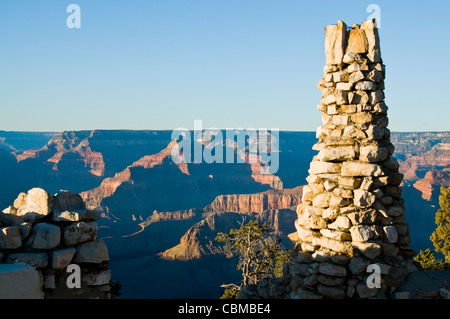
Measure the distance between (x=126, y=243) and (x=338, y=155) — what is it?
99820 millimetres

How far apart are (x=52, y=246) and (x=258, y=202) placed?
124298mm

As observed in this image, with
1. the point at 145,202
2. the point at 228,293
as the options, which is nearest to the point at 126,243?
the point at 145,202

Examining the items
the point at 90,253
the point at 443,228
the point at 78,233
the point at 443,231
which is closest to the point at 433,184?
the point at 443,228

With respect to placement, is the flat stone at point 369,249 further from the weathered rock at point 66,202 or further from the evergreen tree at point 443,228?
the evergreen tree at point 443,228

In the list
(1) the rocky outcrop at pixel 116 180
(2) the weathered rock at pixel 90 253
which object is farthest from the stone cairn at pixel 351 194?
(1) the rocky outcrop at pixel 116 180

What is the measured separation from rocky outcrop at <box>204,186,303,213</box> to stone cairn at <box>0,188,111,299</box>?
11701cm

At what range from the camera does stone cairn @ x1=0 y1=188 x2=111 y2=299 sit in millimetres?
7012

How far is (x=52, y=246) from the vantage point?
7.24 metres

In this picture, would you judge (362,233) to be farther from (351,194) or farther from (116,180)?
(116,180)

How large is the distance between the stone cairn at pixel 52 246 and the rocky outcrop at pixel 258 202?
4607 inches

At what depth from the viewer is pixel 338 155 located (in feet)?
27.9

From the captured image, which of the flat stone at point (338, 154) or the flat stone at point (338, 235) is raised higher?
the flat stone at point (338, 154)

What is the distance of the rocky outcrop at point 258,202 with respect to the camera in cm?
12606
